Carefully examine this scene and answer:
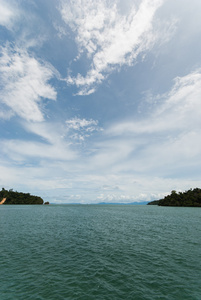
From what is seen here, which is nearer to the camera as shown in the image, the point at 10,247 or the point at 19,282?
the point at 19,282

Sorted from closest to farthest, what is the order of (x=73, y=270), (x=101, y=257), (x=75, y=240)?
(x=73, y=270) < (x=101, y=257) < (x=75, y=240)

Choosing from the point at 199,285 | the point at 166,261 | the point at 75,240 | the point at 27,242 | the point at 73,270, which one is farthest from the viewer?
the point at 75,240

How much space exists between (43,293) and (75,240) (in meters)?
21.7

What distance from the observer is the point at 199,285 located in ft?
56.7

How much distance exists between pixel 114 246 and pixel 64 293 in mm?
18180

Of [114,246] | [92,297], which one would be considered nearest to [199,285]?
[92,297]

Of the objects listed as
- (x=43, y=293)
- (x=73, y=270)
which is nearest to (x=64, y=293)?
(x=43, y=293)

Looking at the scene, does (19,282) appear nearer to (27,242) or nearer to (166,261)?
(27,242)

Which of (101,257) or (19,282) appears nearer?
(19,282)

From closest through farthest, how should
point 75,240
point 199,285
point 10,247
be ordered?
point 199,285, point 10,247, point 75,240

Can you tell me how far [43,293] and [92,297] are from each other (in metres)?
5.18

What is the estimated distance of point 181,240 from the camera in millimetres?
36219

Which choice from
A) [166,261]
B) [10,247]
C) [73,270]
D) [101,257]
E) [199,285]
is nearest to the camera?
[199,285]

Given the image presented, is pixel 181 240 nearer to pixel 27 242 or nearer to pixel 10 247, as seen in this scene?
pixel 27 242
